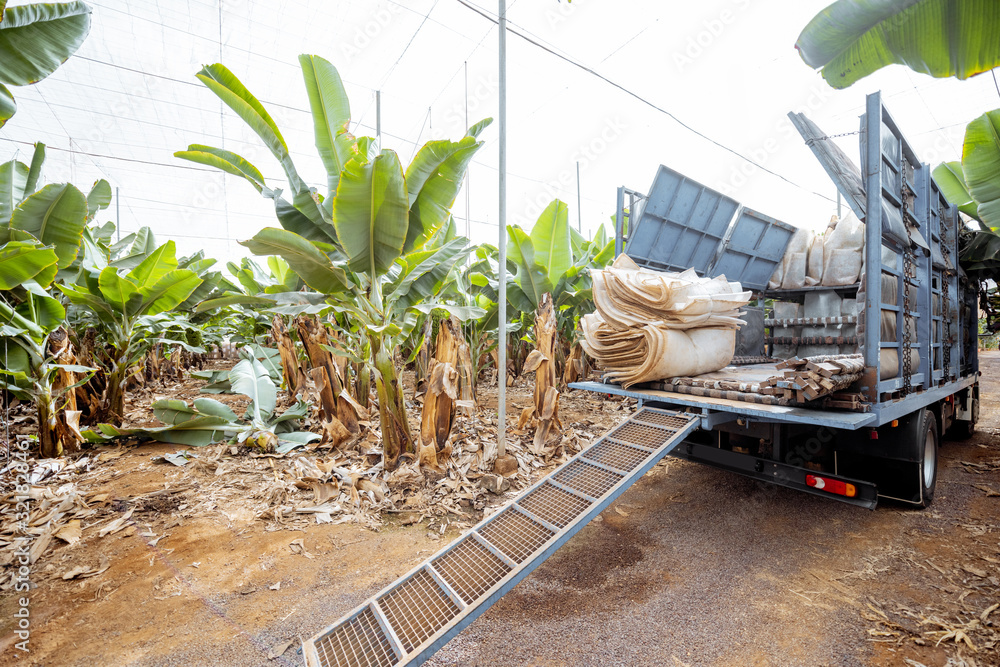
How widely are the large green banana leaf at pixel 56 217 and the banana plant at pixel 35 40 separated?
5.32 feet

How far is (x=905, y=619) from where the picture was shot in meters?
2.20

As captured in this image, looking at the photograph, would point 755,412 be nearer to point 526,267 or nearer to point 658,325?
point 658,325

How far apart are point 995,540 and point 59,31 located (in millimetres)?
7015

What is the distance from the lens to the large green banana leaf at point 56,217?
389cm

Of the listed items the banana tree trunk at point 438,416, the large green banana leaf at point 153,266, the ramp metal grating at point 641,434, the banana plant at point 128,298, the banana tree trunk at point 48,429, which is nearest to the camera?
the ramp metal grating at point 641,434

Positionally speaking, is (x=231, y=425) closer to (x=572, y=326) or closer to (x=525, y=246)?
(x=525, y=246)

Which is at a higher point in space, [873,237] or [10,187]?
[10,187]

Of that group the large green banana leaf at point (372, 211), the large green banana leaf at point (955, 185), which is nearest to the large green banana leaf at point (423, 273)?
the large green banana leaf at point (372, 211)

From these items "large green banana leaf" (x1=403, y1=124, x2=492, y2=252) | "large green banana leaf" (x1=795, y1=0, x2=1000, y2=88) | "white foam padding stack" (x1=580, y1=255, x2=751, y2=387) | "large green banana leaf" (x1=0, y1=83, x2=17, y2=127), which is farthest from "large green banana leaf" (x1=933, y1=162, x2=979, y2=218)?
"large green banana leaf" (x1=0, y1=83, x2=17, y2=127)

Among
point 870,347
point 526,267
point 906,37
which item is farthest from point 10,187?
point 906,37

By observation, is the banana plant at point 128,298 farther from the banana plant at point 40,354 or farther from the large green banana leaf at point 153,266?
the banana plant at point 40,354

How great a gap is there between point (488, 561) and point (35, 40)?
4.10 m

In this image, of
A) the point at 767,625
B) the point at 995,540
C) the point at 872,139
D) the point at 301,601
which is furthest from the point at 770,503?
the point at 301,601

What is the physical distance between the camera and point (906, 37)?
2729 millimetres
